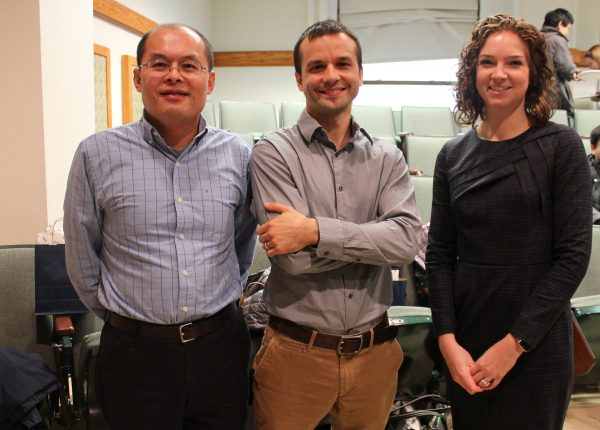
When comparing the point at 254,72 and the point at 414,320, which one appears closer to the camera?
the point at 414,320

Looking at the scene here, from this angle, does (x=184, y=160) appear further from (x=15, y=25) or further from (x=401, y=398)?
(x=15, y=25)

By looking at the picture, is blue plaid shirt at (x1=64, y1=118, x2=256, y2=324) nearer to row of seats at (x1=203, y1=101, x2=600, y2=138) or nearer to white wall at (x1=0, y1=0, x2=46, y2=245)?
white wall at (x1=0, y1=0, x2=46, y2=245)

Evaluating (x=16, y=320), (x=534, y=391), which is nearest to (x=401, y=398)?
(x=534, y=391)

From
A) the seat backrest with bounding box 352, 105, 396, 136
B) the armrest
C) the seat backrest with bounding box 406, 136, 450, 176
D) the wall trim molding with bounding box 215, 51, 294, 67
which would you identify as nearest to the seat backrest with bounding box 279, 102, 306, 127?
the seat backrest with bounding box 352, 105, 396, 136

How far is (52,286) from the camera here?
Answer: 2.16 m

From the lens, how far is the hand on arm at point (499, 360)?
1.35 metres

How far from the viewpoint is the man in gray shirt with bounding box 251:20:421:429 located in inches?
55.1

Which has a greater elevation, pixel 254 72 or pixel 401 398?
pixel 254 72

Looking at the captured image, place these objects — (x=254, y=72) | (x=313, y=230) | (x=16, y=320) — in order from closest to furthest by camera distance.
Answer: (x=313, y=230) → (x=16, y=320) → (x=254, y=72)

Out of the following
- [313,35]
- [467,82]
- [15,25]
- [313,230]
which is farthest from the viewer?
[15,25]

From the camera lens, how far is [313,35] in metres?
Result: 1.43

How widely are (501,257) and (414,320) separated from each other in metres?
0.68

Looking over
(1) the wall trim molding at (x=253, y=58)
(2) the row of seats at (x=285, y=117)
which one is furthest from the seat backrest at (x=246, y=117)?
(1) the wall trim molding at (x=253, y=58)

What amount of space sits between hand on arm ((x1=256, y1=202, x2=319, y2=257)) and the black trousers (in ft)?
0.93
